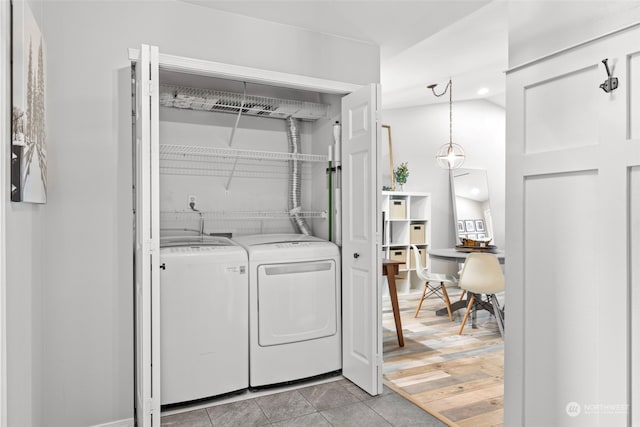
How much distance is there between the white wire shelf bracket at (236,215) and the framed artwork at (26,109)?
1.27m

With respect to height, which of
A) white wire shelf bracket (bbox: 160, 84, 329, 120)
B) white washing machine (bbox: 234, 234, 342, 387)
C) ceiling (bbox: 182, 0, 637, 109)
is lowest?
white washing machine (bbox: 234, 234, 342, 387)

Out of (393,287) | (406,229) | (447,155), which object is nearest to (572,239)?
(393,287)

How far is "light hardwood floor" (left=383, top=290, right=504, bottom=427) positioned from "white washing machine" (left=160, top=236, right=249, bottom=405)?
3.71 ft

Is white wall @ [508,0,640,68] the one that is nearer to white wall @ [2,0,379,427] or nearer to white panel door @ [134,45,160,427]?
white panel door @ [134,45,160,427]

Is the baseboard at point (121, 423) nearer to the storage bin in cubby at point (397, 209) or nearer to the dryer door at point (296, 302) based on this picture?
the dryer door at point (296, 302)

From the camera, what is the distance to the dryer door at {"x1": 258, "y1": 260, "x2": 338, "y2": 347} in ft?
9.33

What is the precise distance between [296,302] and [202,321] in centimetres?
65

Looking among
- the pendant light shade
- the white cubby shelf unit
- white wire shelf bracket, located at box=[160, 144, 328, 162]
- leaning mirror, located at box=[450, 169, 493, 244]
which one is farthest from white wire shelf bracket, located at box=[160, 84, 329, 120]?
leaning mirror, located at box=[450, 169, 493, 244]

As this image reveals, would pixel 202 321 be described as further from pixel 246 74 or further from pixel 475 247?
pixel 475 247

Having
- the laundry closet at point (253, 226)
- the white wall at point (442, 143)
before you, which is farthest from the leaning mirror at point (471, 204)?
the laundry closet at point (253, 226)

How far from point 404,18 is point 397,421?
256 cm

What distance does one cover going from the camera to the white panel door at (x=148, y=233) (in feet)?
6.86

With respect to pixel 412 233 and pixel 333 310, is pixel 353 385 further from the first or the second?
pixel 412 233

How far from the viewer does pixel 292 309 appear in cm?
292
